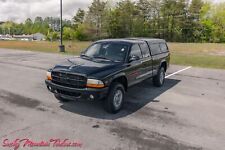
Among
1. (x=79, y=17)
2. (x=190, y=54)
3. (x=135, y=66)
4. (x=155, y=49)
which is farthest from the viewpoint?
(x=79, y=17)

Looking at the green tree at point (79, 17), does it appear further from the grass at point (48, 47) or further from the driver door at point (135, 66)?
the driver door at point (135, 66)

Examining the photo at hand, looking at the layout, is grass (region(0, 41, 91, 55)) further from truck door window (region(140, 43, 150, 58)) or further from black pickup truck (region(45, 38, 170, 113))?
black pickup truck (region(45, 38, 170, 113))

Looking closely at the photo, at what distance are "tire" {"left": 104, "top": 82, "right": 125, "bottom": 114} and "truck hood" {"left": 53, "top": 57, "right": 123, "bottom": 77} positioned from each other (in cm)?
43

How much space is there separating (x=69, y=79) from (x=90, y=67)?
56 centimetres

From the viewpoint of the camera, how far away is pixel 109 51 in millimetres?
6148

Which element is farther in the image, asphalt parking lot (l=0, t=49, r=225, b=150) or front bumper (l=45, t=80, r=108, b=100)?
front bumper (l=45, t=80, r=108, b=100)

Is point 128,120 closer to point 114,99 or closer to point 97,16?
point 114,99

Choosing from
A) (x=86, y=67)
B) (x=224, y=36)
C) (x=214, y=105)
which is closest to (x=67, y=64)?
(x=86, y=67)

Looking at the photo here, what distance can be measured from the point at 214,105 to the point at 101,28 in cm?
6353

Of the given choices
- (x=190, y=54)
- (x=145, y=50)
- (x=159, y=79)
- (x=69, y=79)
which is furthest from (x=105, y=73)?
(x=190, y=54)

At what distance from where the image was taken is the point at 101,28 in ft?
222

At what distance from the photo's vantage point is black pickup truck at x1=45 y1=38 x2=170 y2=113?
4.92 metres

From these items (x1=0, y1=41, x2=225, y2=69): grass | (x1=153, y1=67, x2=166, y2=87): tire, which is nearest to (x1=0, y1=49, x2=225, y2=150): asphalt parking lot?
(x1=153, y1=67, x2=166, y2=87): tire

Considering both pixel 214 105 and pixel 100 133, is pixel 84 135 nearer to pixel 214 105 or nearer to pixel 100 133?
pixel 100 133
